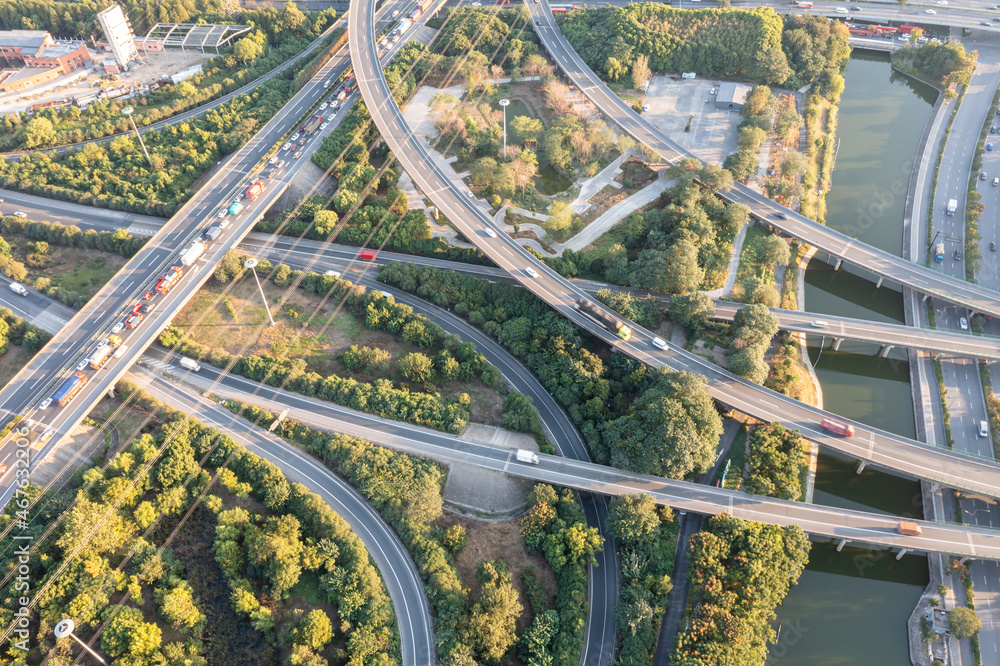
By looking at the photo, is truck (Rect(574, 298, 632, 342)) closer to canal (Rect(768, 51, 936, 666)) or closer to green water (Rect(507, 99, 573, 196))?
canal (Rect(768, 51, 936, 666))

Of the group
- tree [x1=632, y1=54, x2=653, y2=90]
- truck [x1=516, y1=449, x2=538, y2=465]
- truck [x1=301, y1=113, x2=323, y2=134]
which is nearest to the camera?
truck [x1=516, y1=449, x2=538, y2=465]

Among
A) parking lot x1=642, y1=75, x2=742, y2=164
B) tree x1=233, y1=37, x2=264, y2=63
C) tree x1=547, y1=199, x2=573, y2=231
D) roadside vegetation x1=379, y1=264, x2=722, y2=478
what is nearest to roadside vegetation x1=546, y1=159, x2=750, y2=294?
tree x1=547, y1=199, x2=573, y2=231

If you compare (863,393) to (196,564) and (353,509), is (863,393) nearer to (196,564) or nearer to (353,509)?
(353,509)

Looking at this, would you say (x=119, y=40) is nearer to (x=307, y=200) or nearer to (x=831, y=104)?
(x=307, y=200)

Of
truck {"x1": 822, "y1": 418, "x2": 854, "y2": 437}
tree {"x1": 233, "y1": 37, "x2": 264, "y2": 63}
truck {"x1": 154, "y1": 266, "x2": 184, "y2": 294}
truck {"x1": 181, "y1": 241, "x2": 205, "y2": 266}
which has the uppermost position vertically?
tree {"x1": 233, "y1": 37, "x2": 264, "y2": 63}

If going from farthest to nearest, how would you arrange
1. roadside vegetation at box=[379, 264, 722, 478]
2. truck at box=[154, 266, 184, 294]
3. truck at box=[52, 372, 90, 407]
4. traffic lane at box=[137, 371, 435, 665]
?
truck at box=[154, 266, 184, 294] < truck at box=[52, 372, 90, 407] < roadside vegetation at box=[379, 264, 722, 478] < traffic lane at box=[137, 371, 435, 665]

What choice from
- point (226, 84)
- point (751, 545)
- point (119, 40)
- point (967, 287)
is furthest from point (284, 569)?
point (119, 40)
